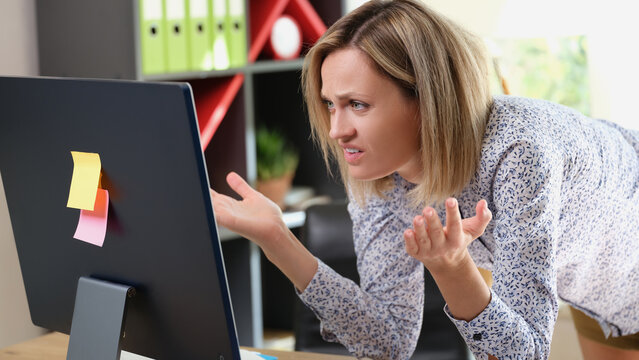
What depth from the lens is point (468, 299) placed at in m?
1.16

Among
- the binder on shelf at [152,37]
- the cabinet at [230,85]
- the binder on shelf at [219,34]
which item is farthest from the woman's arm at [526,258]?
the binder on shelf at [219,34]

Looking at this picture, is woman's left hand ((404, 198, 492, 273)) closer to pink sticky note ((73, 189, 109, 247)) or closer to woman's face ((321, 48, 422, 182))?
woman's face ((321, 48, 422, 182))

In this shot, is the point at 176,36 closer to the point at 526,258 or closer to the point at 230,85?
the point at 230,85

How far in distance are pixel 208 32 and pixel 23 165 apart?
52.9 inches

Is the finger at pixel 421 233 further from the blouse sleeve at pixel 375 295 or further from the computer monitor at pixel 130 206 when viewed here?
the blouse sleeve at pixel 375 295

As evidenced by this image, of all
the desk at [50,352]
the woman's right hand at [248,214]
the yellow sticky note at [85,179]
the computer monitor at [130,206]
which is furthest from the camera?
the desk at [50,352]

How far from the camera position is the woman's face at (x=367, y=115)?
1.29m

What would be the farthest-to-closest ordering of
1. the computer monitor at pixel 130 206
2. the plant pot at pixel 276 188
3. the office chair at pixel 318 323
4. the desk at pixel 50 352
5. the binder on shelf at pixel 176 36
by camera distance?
the plant pot at pixel 276 188, the binder on shelf at pixel 176 36, the office chair at pixel 318 323, the desk at pixel 50 352, the computer monitor at pixel 130 206

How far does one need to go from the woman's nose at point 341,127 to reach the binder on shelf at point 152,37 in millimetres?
1058

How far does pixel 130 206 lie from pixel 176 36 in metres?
1.41

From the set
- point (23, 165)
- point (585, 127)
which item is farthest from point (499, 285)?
point (23, 165)

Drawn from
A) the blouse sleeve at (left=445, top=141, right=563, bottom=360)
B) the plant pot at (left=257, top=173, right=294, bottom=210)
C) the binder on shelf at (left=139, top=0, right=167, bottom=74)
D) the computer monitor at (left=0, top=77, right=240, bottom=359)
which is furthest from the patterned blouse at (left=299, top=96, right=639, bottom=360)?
the plant pot at (left=257, top=173, right=294, bottom=210)

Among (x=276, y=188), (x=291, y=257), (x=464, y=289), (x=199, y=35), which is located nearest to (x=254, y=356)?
(x=291, y=257)

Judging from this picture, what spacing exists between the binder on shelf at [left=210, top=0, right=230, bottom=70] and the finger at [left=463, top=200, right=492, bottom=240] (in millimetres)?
1537
